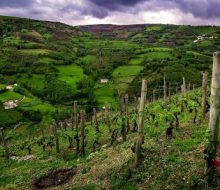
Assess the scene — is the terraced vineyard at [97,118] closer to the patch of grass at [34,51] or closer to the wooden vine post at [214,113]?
the patch of grass at [34,51]

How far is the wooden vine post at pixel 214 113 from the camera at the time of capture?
44.3ft

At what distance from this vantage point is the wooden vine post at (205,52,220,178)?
532 inches

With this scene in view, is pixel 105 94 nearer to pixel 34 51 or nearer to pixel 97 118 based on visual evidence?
pixel 97 118

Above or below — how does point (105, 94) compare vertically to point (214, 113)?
below

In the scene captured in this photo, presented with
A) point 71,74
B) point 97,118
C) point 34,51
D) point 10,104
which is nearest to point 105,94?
point 71,74

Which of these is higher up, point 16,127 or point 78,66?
point 78,66

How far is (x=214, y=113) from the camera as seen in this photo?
1374 centimetres

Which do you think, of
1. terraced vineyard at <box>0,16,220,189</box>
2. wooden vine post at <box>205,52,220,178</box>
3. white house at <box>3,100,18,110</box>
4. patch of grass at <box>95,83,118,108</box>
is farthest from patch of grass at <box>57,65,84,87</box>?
wooden vine post at <box>205,52,220,178</box>

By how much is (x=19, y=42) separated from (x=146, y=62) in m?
70.1

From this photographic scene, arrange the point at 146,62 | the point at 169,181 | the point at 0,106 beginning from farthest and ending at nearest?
the point at 146,62, the point at 0,106, the point at 169,181

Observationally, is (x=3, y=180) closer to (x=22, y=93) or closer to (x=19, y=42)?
(x=22, y=93)

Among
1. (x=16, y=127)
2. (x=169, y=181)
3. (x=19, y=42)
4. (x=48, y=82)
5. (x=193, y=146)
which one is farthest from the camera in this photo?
(x=19, y=42)

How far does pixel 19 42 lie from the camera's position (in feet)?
582

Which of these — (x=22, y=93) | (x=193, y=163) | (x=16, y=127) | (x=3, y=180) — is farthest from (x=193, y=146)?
(x=22, y=93)
